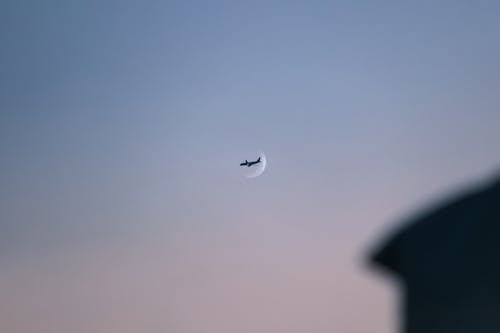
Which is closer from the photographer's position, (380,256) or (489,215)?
(489,215)

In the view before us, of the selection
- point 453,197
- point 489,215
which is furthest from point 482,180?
point 489,215

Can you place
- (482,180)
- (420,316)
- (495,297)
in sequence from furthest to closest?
(482,180)
(420,316)
(495,297)

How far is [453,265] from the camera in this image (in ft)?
5.41

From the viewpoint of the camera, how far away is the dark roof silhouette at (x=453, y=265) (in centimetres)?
157

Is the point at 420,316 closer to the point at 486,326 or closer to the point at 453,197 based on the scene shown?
the point at 486,326

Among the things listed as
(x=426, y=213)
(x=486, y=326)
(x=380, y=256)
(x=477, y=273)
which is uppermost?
(x=426, y=213)

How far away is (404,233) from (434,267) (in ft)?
0.50

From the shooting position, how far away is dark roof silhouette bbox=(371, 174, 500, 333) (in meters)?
1.57

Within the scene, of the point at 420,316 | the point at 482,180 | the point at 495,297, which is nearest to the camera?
the point at 495,297

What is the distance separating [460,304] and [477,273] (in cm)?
10

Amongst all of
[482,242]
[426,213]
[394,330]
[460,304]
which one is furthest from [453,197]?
[394,330]

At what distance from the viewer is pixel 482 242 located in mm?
1611

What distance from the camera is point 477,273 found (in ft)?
5.23

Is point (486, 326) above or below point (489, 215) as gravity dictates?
below
